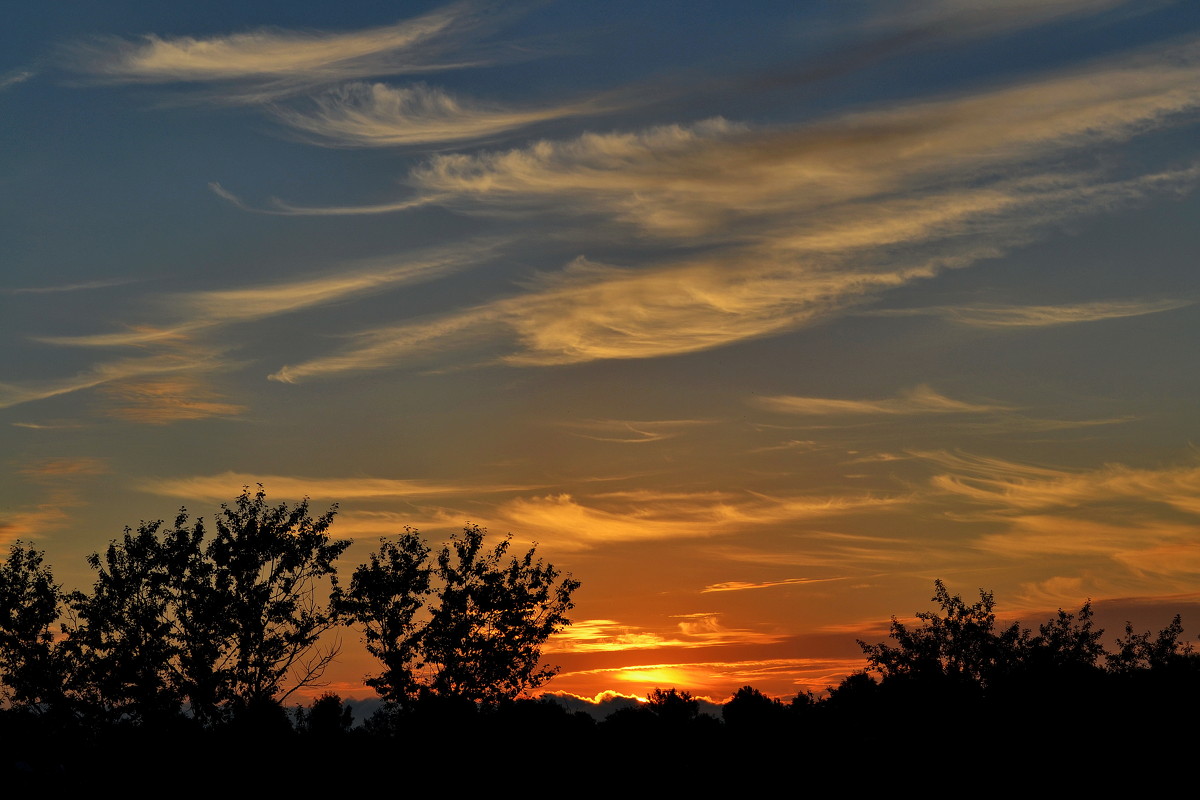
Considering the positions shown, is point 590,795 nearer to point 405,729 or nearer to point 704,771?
point 704,771

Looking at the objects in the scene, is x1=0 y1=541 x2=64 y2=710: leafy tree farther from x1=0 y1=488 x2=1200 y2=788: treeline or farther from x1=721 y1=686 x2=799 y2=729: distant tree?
x1=721 y1=686 x2=799 y2=729: distant tree

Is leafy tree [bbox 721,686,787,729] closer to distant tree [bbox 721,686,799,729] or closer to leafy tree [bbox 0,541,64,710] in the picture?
distant tree [bbox 721,686,799,729]

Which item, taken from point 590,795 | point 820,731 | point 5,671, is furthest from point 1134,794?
point 5,671

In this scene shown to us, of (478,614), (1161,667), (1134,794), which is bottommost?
(1134,794)

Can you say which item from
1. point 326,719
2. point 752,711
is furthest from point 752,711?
point 326,719

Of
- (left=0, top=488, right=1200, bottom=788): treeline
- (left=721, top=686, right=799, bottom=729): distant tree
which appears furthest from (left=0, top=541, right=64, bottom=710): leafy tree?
(left=721, top=686, right=799, bottom=729): distant tree

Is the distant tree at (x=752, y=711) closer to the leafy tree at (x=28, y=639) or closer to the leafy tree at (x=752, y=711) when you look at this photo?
the leafy tree at (x=752, y=711)

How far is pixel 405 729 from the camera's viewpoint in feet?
177

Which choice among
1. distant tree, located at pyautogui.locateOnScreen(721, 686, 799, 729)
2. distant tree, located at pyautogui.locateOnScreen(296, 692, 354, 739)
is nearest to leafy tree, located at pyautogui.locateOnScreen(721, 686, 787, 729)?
distant tree, located at pyautogui.locateOnScreen(721, 686, 799, 729)

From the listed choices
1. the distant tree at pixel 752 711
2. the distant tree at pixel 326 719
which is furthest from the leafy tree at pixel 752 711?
the distant tree at pixel 326 719

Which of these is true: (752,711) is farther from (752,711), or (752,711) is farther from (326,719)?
(326,719)

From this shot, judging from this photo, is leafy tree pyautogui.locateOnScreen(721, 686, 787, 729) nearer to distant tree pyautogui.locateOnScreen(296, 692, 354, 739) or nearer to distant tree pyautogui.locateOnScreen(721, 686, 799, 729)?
distant tree pyautogui.locateOnScreen(721, 686, 799, 729)

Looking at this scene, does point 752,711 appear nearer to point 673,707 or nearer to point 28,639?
point 673,707

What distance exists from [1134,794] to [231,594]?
4493cm
